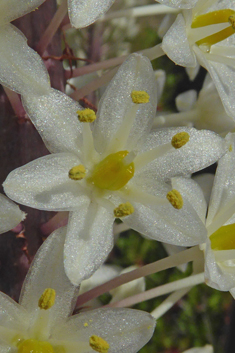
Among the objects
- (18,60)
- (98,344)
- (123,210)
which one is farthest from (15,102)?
(98,344)

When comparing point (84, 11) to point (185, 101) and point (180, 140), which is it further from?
point (185, 101)

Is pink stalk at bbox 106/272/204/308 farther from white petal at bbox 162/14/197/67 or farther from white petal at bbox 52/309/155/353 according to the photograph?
white petal at bbox 162/14/197/67

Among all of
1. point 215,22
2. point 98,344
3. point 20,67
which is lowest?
point 98,344

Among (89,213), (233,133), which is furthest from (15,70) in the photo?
(233,133)

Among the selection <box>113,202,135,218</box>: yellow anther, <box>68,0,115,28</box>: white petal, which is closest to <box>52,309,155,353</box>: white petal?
<box>113,202,135,218</box>: yellow anther

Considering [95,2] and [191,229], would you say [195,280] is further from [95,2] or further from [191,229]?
[95,2]
